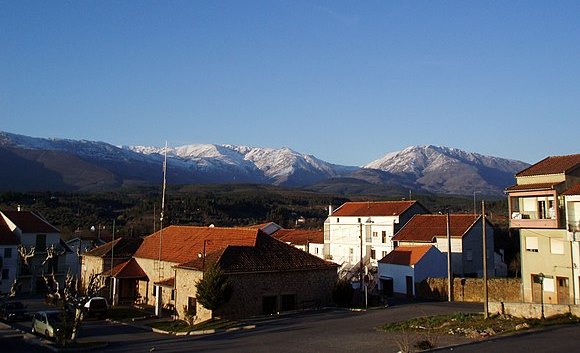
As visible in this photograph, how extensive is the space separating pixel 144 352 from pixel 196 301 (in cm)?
1087

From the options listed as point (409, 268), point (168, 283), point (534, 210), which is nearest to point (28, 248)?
point (168, 283)

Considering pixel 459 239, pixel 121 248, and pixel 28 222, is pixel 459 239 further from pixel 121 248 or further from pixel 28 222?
pixel 28 222

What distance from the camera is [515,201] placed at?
37.0 m

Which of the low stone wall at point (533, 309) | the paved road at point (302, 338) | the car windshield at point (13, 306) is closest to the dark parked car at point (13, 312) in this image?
the car windshield at point (13, 306)

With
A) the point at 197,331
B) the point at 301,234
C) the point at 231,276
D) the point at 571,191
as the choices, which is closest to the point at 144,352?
the point at 197,331

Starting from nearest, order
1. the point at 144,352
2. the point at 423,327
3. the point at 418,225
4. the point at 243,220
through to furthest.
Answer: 1. the point at 144,352
2. the point at 423,327
3. the point at 418,225
4. the point at 243,220

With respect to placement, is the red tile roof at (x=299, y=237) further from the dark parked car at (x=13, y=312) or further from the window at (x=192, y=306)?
the dark parked car at (x=13, y=312)

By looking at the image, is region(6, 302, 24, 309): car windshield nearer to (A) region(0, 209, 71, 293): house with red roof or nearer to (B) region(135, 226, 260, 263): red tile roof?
(B) region(135, 226, 260, 263): red tile roof

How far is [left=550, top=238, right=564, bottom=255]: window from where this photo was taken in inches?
1303

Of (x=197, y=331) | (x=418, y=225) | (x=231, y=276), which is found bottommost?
(x=197, y=331)

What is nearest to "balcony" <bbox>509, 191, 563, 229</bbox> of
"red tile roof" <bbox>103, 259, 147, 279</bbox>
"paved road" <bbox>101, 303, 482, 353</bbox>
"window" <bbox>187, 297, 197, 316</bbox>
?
"paved road" <bbox>101, 303, 482, 353</bbox>

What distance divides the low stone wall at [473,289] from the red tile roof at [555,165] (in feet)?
24.7

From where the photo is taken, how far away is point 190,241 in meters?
43.8

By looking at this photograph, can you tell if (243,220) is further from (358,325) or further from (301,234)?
(358,325)
